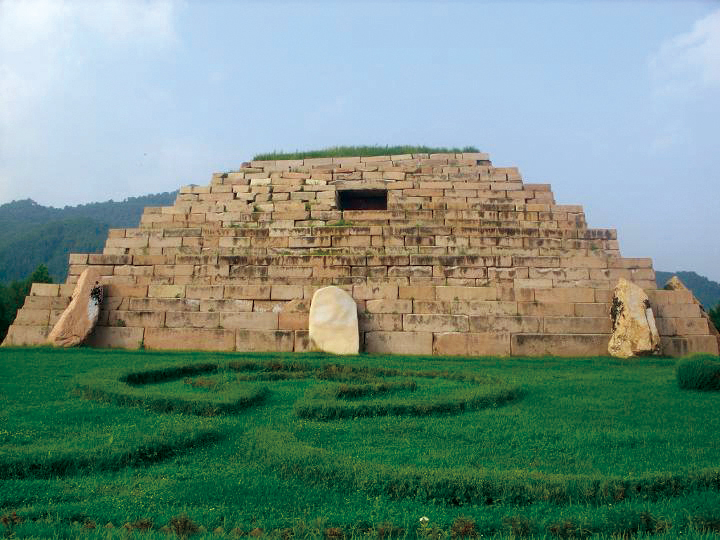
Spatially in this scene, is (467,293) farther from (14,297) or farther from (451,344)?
(14,297)

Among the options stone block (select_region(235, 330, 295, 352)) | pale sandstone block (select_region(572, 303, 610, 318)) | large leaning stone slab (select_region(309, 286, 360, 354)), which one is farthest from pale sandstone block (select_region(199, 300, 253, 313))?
pale sandstone block (select_region(572, 303, 610, 318))

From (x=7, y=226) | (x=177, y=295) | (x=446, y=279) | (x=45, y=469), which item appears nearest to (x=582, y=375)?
(x=446, y=279)

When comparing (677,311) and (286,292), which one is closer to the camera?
(677,311)

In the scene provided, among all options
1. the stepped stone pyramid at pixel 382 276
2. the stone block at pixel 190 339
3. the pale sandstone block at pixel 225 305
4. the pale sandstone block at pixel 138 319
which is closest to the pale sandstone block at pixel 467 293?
the stepped stone pyramid at pixel 382 276

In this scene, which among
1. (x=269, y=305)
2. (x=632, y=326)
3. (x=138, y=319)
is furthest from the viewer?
(x=269, y=305)

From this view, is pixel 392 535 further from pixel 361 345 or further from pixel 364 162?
pixel 364 162

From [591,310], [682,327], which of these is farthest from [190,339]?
[682,327]

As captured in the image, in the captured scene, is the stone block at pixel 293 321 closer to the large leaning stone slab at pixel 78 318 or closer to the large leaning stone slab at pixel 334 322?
the large leaning stone slab at pixel 334 322

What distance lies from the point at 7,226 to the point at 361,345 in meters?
109

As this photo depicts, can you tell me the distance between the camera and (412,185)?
57.9 ft

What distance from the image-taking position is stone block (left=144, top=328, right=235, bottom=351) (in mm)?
11695

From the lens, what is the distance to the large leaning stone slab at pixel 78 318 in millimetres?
11516

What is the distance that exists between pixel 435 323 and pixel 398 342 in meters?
0.89

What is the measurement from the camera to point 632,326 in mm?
10898
